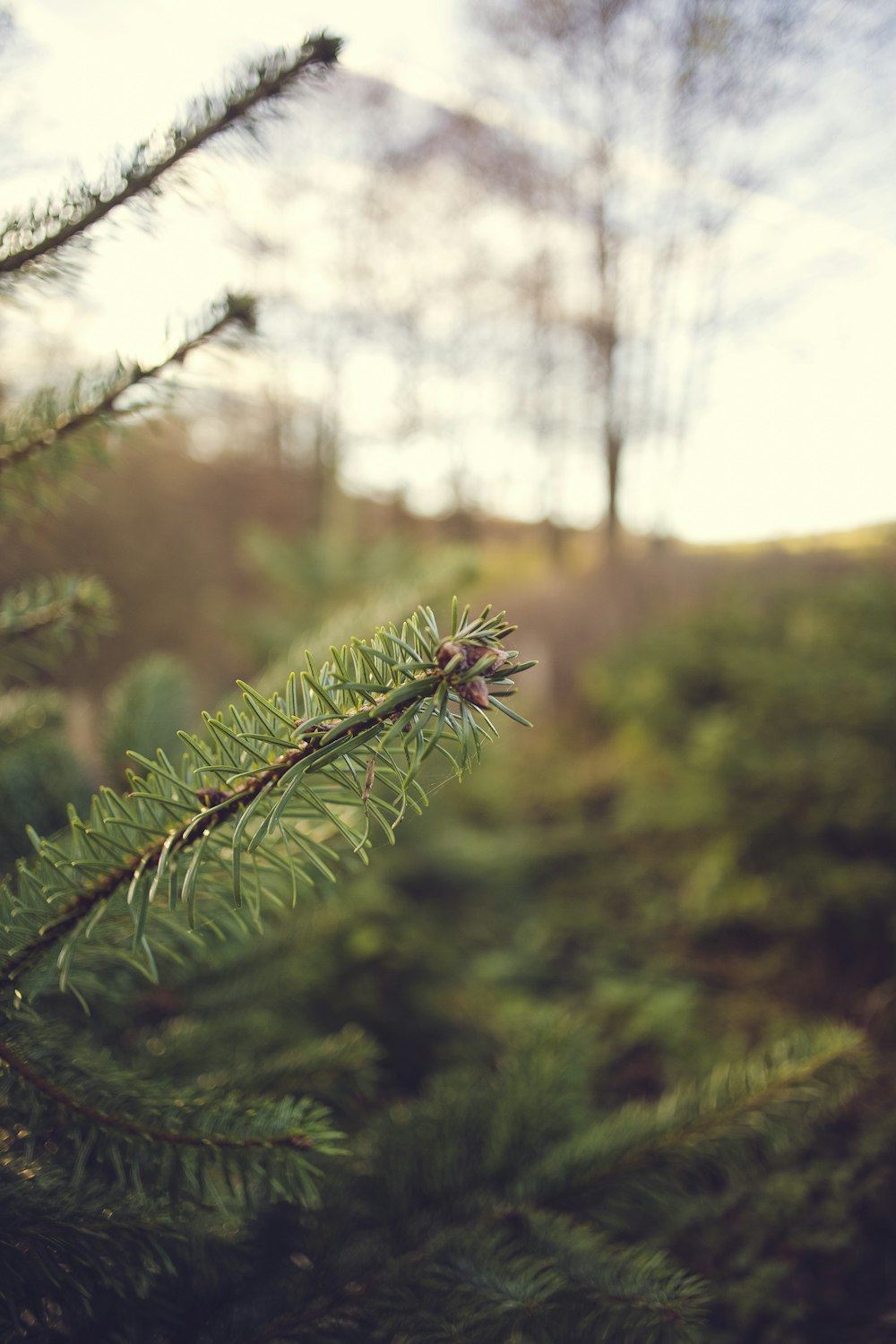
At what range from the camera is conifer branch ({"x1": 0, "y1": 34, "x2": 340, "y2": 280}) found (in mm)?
544

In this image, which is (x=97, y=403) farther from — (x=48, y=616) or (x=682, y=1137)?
(x=682, y=1137)

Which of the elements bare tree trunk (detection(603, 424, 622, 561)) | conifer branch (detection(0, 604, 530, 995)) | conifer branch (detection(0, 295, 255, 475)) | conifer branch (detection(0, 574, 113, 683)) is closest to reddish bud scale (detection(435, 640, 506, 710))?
conifer branch (detection(0, 604, 530, 995))

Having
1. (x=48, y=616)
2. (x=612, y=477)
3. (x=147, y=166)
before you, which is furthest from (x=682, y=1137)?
(x=612, y=477)

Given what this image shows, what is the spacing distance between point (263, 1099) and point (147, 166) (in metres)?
0.76

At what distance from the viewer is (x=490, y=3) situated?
238 cm

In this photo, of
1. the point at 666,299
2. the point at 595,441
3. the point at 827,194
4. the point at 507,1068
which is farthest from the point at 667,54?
the point at 595,441

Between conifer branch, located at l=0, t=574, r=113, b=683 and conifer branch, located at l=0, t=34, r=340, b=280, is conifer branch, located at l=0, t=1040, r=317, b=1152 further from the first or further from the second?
conifer branch, located at l=0, t=34, r=340, b=280

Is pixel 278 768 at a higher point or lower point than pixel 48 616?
lower

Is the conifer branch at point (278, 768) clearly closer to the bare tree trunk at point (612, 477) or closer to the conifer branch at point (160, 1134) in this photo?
the conifer branch at point (160, 1134)

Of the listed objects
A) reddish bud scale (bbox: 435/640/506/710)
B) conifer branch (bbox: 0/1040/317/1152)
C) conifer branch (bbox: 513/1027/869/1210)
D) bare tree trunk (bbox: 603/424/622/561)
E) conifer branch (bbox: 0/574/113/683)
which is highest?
bare tree trunk (bbox: 603/424/622/561)

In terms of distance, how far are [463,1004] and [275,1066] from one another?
1307 millimetres

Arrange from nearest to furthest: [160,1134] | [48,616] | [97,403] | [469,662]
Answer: [469,662] < [160,1134] < [97,403] < [48,616]

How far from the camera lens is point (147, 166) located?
560 millimetres

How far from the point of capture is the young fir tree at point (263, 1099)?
391 mm
